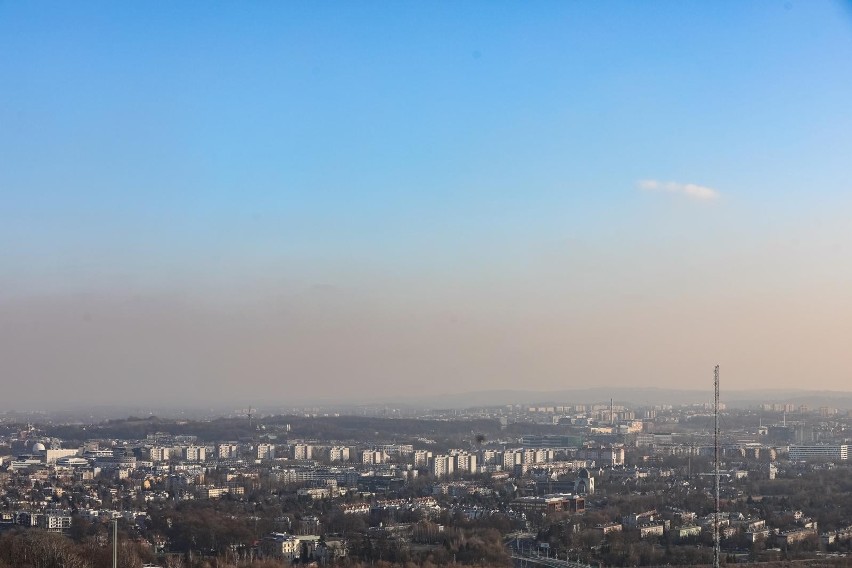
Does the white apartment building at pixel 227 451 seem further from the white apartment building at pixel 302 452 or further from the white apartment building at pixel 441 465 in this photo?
the white apartment building at pixel 441 465

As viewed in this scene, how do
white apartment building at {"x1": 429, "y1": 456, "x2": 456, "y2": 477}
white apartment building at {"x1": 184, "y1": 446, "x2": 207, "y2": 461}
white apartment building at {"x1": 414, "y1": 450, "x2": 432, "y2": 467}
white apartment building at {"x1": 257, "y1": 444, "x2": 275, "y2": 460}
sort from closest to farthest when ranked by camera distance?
white apartment building at {"x1": 429, "y1": 456, "x2": 456, "y2": 477} < white apartment building at {"x1": 414, "y1": 450, "x2": 432, "y2": 467} < white apartment building at {"x1": 184, "y1": 446, "x2": 207, "y2": 461} < white apartment building at {"x1": 257, "y1": 444, "x2": 275, "y2": 460}

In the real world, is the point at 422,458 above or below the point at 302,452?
above

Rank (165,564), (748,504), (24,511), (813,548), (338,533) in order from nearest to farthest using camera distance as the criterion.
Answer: (165,564) → (813,548) → (338,533) → (24,511) → (748,504)

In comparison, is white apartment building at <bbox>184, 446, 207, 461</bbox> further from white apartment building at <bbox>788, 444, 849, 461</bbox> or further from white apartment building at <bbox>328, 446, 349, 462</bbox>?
white apartment building at <bbox>788, 444, 849, 461</bbox>

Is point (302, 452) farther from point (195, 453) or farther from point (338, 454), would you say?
point (195, 453)

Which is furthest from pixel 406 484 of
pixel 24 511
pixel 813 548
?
pixel 813 548

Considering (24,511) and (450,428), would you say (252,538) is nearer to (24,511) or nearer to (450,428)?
(24,511)

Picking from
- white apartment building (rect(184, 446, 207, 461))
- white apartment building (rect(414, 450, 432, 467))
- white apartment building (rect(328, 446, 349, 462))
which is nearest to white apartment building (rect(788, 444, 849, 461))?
white apartment building (rect(414, 450, 432, 467))

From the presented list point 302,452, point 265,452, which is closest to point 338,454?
point 302,452

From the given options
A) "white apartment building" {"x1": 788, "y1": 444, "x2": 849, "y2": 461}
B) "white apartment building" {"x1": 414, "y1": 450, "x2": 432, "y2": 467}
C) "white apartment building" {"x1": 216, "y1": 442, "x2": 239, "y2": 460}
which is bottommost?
"white apartment building" {"x1": 216, "y1": 442, "x2": 239, "y2": 460}

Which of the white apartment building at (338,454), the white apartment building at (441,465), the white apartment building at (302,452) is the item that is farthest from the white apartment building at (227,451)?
the white apartment building at (441,465)

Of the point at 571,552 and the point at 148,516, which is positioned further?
the point at 148,516
